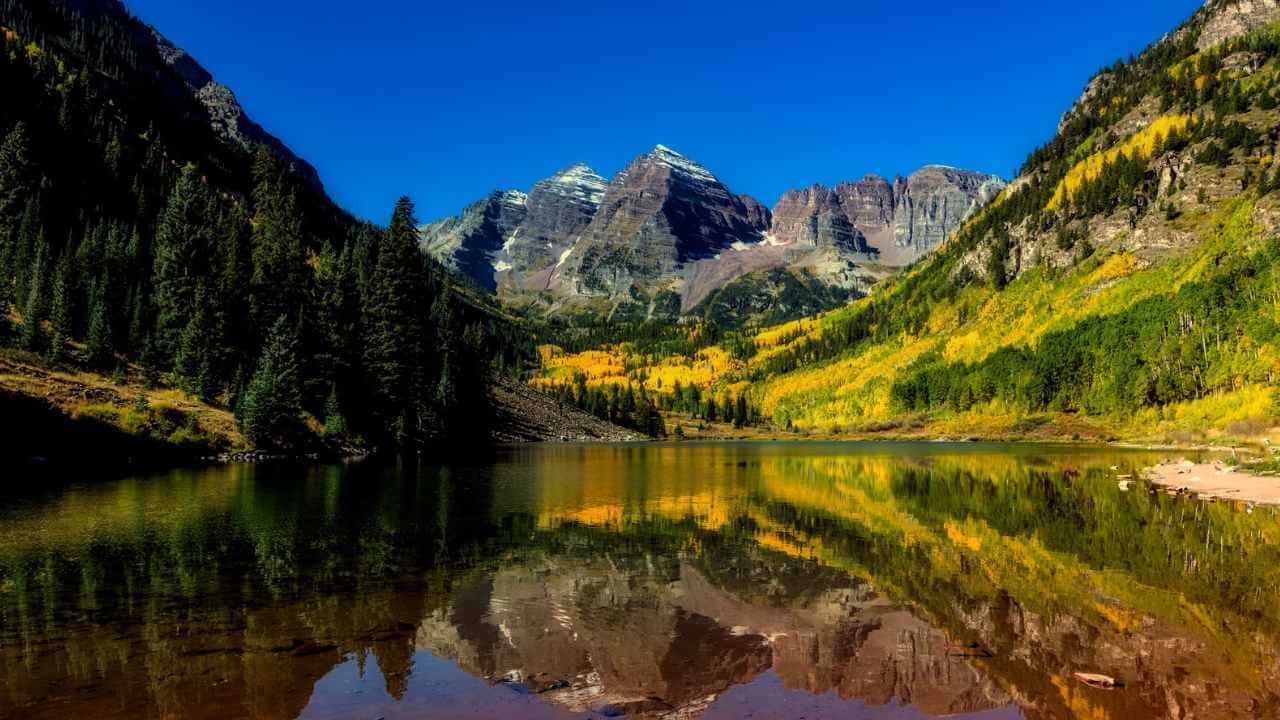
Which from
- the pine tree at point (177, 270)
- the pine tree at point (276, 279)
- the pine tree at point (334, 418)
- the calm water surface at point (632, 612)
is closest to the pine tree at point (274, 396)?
the pine tree at point (334, 418)

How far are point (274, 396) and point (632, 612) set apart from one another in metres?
68.1

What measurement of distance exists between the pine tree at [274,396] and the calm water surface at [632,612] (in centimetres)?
3737

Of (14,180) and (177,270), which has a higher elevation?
(14,180)

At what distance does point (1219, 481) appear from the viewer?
159ft

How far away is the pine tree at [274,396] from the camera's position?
74.0 m

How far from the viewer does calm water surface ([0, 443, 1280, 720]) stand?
493 inches

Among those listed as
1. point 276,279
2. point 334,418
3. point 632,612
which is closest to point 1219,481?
point 632,612

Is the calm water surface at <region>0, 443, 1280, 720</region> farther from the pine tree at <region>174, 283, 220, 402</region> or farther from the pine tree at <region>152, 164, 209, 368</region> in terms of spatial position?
the pine tree at <region>152, 164, 209, 368</region>

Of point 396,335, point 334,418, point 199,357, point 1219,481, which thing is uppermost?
point 396,335

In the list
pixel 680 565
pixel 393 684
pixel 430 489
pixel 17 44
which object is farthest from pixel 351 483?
pixel 17 44

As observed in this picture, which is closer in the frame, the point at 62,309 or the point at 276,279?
the point at 62,309

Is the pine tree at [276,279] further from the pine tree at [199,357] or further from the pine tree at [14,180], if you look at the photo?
the pine tree at [14,180]

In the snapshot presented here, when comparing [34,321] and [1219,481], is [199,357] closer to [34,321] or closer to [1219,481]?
[34,321]

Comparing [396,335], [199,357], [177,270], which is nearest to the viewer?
[199,357]
